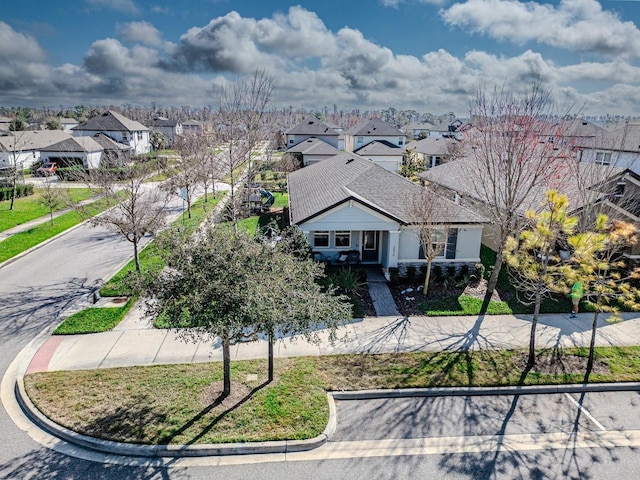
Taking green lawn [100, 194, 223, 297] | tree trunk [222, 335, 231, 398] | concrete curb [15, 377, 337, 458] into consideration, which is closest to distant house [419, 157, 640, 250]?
tree trunk [222, 335, 231, 398]

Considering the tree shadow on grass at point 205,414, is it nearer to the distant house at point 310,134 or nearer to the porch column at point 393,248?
the porch column at point 393,248

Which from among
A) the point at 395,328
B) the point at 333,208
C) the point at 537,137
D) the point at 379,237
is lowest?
the point at 395,328

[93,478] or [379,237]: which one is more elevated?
[379,237]

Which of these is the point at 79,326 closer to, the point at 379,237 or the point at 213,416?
the point at 213,416

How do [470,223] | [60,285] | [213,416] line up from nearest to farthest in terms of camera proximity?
[213,416], [60,285], [470,223]

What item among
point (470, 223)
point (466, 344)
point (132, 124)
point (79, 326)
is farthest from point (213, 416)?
point (132, 124)

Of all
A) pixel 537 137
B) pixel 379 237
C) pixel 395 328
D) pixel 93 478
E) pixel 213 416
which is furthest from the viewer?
pixel 379 237
